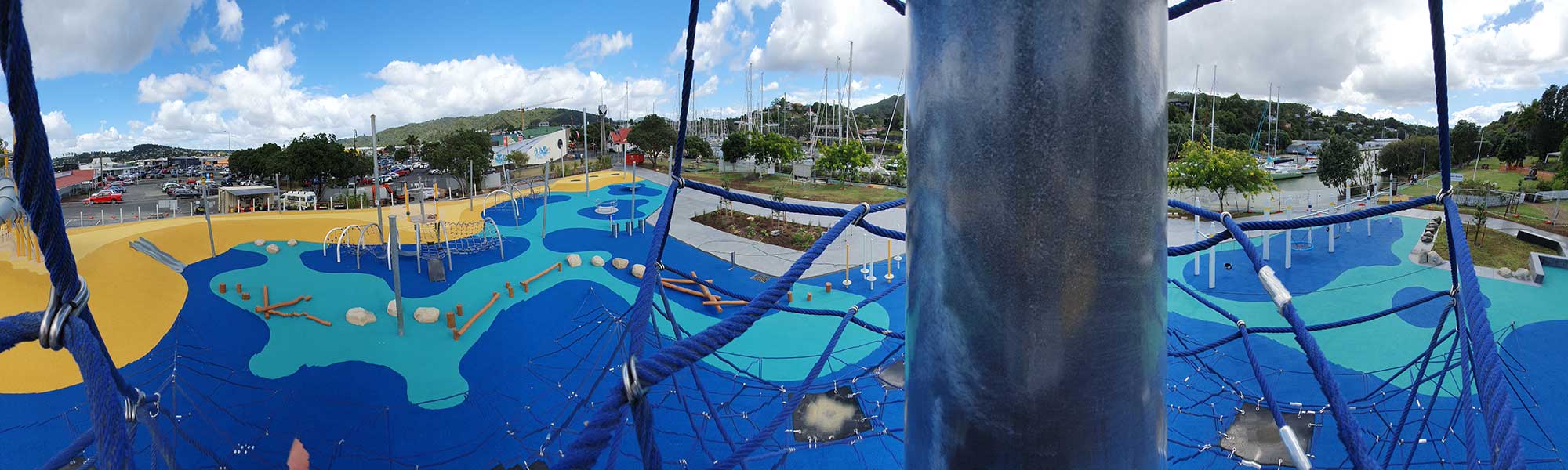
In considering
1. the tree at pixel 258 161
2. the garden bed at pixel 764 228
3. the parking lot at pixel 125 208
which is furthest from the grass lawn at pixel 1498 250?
the tree at pixel 258 161

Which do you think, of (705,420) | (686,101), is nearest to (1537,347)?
(705,420)

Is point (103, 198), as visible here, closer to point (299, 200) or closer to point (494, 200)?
point (299, 200)

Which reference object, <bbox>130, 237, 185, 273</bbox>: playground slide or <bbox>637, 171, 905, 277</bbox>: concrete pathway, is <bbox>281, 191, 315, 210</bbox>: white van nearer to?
<bbox>130, 237, 185, 273</bbox>: playground slide

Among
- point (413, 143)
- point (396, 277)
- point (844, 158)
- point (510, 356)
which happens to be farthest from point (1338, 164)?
point (413, 143)

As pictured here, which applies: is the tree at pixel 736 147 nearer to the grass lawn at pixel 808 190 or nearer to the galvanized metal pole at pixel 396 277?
the grass lawn at pixel 808 190

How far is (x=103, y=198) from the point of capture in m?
8.31

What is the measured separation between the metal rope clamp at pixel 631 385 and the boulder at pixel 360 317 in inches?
245

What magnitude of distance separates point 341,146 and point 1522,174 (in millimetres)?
18172

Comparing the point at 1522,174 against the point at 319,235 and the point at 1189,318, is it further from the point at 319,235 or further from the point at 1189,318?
the point at 319,235

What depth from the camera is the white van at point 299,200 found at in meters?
9.32

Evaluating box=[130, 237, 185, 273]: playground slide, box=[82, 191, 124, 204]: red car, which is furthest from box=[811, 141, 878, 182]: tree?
box=[82, 191, 124, 204]: red car

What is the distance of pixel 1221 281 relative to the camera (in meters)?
7.62

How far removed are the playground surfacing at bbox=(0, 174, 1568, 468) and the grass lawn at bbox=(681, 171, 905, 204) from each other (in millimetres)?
4596

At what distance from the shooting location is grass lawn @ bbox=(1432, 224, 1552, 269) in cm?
730
